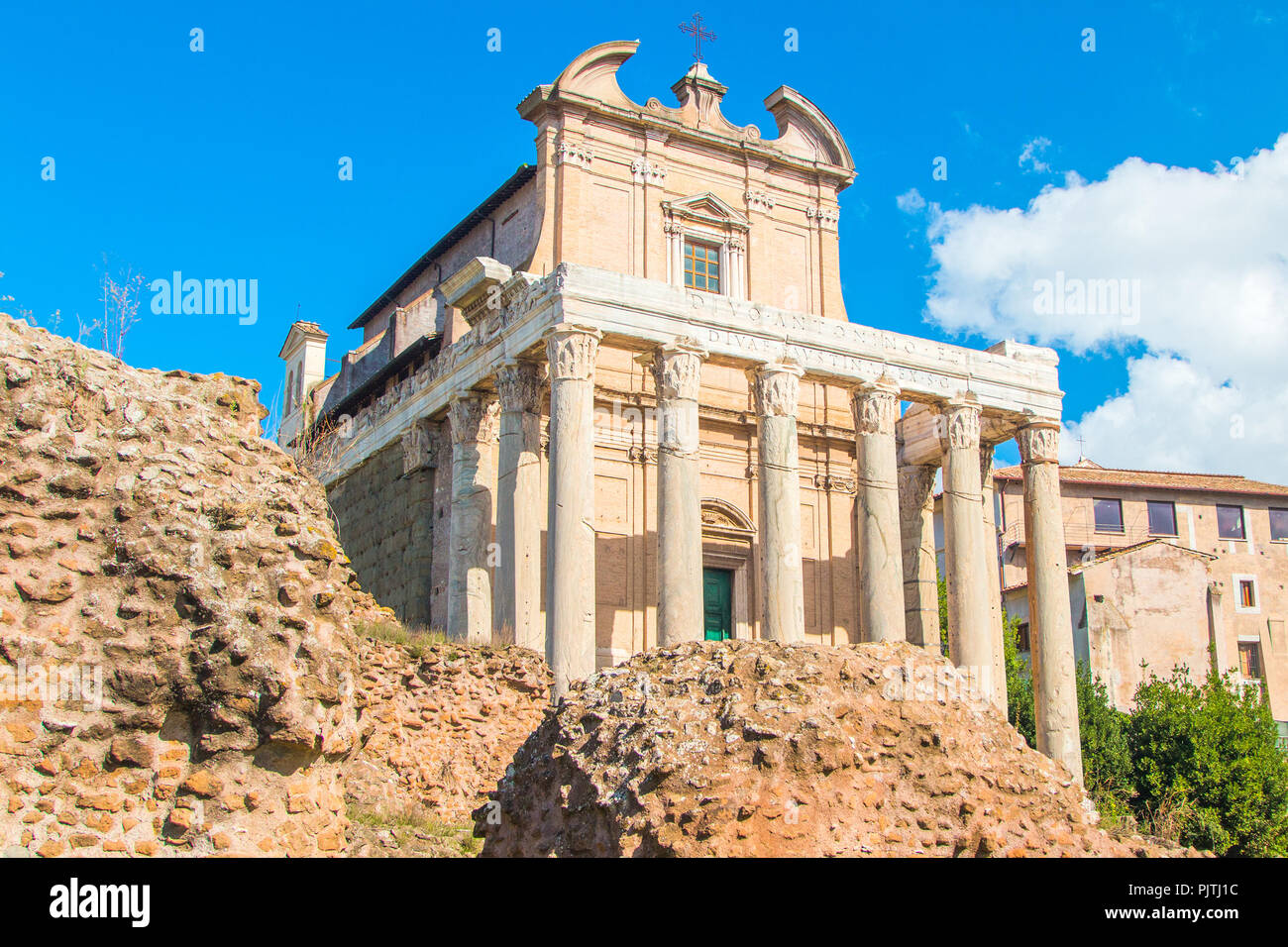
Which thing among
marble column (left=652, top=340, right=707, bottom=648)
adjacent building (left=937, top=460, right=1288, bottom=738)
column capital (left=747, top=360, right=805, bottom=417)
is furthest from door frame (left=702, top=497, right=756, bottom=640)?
adjacent building (left=937, top=460, right=1288, bottom=738)

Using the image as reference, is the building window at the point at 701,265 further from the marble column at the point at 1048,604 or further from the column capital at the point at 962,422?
the marble column at the point at 1048,604

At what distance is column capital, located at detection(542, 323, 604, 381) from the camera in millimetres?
19859

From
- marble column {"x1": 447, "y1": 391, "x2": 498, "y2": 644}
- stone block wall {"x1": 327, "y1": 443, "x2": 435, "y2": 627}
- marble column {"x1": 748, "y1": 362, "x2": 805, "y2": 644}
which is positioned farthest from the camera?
stone block wall {"x1": 327, "y1": 443, "x2": 435, "y2": 627}

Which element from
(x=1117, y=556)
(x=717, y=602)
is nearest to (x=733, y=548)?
(x=717, y=602)

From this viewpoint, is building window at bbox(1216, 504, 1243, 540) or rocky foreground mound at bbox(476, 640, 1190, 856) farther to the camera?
building window at bbox(1216, 504, 1243, 540)

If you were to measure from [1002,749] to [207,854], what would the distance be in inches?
171

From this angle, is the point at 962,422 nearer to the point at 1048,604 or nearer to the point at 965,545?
the point at 965,545

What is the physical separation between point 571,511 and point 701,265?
901cm

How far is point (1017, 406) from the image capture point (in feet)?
79.9

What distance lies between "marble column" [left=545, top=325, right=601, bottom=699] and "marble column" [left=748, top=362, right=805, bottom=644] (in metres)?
3.08

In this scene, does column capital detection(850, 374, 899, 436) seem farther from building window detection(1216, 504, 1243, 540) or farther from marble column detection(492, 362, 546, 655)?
building window detection(1216, 504, 1243, 540)

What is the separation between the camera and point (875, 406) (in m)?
22.9

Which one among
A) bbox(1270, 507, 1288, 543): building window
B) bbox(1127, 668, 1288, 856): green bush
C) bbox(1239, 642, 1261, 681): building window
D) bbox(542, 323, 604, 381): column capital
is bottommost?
bbox(1127, 668, 1288, 856): green bush
